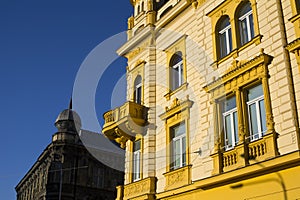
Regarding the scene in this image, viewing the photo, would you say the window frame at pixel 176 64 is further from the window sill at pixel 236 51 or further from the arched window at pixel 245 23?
the arched window at pixel 245 23

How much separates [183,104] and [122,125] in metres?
3.42

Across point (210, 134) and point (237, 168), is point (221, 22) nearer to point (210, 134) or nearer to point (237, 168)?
point (210, 134)

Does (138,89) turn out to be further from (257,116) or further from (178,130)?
(257,116)

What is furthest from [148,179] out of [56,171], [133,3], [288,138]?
[56,171]

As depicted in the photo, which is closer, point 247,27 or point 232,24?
point 247,27

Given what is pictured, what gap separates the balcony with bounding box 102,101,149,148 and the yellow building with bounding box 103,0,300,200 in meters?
0.05

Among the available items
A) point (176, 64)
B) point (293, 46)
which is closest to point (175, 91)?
point (176, 64)

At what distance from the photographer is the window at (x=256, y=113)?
11625 mm

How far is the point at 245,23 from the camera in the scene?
44.4ft

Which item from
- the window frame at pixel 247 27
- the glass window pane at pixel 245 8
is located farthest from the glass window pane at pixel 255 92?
the glass window pane at pixel 245 8

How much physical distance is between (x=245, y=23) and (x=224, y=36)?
1.08 metres

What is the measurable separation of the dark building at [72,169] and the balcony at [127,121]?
2601 cm

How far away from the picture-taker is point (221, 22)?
14602mm

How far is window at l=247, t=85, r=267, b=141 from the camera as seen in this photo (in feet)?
38.1
